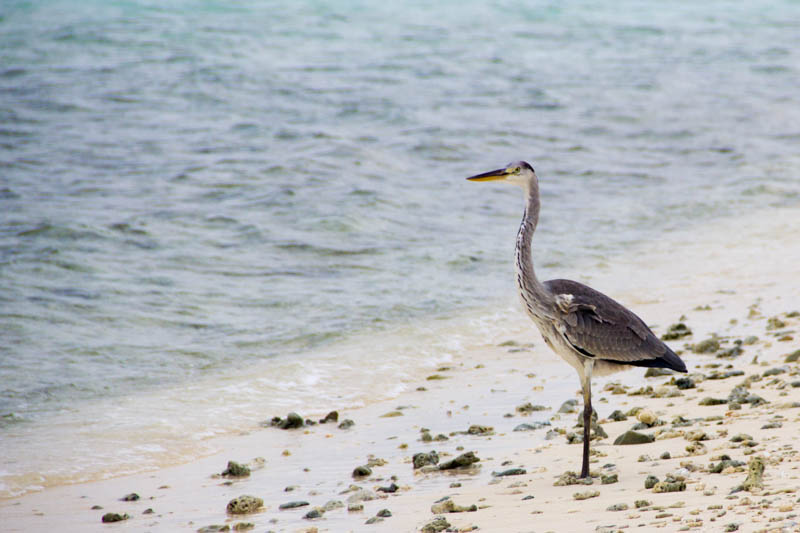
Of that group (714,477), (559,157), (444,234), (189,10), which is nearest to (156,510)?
(714,477)

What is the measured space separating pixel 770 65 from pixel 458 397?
24.5 meters

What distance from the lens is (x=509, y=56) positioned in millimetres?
28688

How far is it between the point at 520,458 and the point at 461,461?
43 cm

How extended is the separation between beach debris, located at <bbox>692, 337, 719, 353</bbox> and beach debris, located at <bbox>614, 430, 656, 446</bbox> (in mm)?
2388

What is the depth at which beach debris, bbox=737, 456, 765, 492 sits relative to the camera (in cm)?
470

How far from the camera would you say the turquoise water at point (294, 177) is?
31.9 ft

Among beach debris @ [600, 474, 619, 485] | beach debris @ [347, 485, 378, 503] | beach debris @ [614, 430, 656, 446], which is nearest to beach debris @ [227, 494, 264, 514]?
beach debris @ [347, 485, 378, 503]

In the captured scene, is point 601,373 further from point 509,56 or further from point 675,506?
point 509,56

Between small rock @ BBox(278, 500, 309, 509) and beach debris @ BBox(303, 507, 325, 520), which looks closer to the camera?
beach debris @ BBox(303, 507, 325, 520)

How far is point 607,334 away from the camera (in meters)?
6.18

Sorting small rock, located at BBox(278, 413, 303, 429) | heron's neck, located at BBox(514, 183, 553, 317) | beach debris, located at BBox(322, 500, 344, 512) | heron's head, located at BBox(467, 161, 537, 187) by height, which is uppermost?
heron's head, located at BBox(467, 161, 537, 187)

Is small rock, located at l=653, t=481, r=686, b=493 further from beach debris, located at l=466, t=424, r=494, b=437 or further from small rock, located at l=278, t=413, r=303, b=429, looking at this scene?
small rock, located at l=278, t=413, r=303, b=429

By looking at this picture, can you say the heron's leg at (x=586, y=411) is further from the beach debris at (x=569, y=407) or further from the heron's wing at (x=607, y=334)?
the beach debris at (x=569, y=407)

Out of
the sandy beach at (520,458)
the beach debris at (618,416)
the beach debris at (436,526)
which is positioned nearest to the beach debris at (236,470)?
the sandy beach at (520,458)
